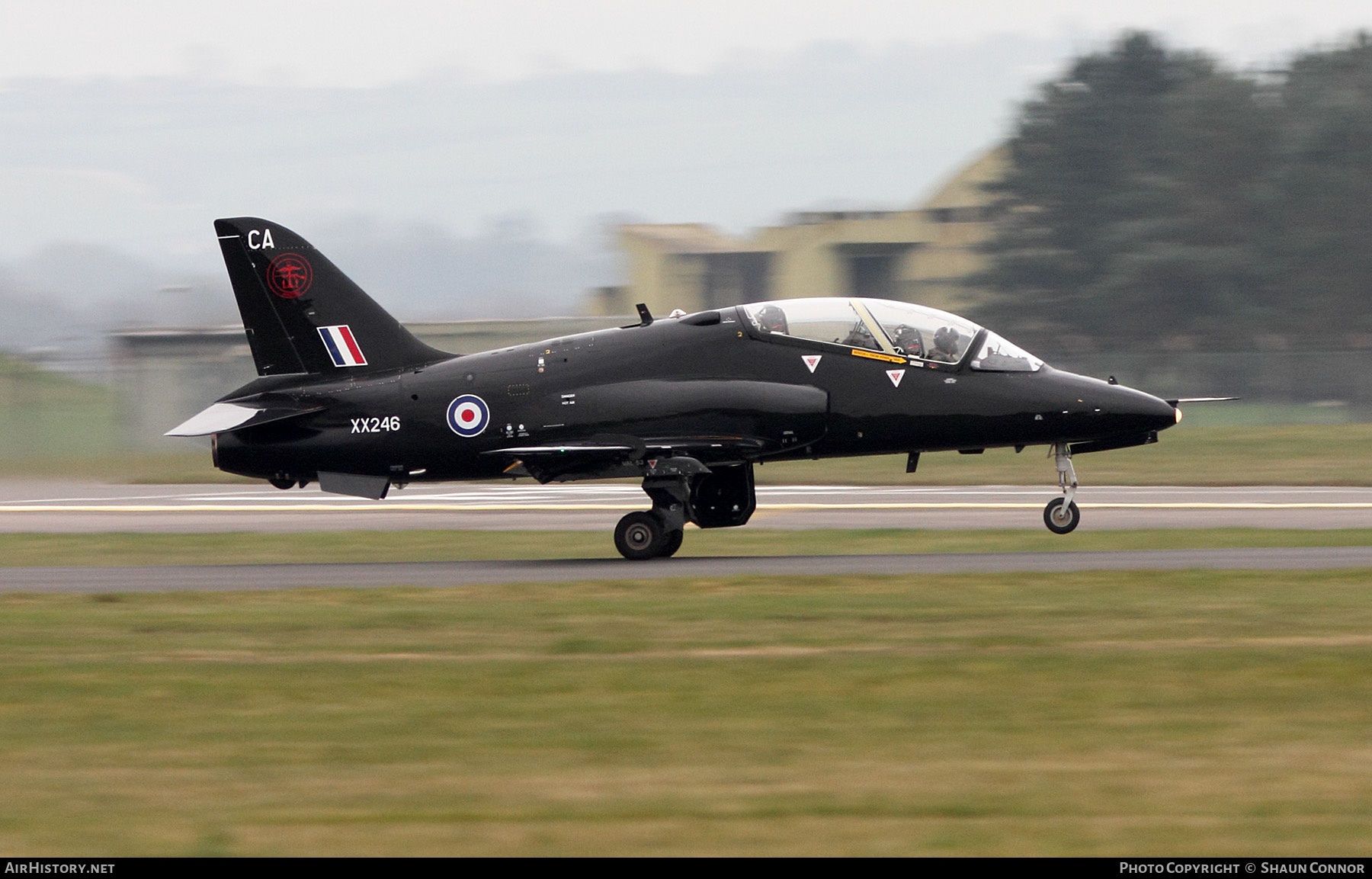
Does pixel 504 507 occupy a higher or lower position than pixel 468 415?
lower

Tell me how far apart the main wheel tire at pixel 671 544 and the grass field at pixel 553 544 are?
2.25 ft

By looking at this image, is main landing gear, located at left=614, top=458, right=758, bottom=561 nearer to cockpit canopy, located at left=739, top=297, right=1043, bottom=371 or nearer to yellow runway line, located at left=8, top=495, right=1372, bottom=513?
cockpit canopy, located at left=739, top=297, right=1043, bottom=371

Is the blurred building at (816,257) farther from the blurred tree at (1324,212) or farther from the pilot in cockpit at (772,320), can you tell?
the pilot in cockpit at (772,320)

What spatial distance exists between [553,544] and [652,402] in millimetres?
3559

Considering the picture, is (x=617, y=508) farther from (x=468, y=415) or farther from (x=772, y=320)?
(x=772, y=320)

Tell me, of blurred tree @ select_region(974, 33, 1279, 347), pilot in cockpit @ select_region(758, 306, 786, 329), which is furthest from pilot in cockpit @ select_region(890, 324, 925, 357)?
blurred tree @ select_region(974, 33, 1279, 347)

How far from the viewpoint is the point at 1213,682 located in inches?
417

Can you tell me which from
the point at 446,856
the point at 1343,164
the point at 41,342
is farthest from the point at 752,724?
the point at 1343,164

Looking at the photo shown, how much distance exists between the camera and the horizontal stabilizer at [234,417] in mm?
18641

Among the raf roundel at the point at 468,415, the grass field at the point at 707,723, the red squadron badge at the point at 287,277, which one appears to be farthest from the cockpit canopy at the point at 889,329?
the red squadron badge at the point at 287,277

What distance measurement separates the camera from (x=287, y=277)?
1944 cm

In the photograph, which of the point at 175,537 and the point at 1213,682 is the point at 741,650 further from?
the point at 175,537

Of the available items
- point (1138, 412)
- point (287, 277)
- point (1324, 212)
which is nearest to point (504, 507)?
point (287, 277)

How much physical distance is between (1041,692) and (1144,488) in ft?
66.6
